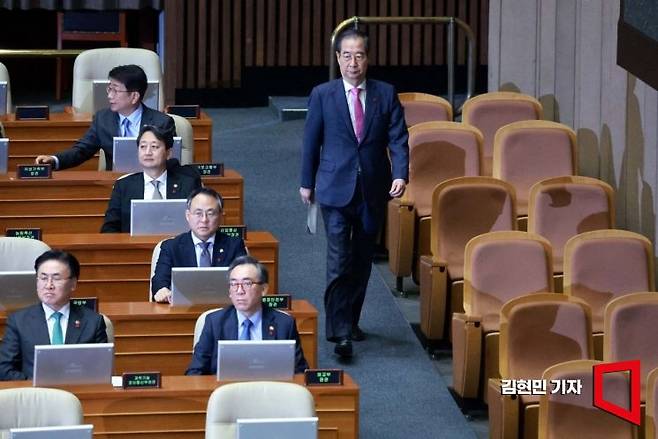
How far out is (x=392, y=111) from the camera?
7.36m

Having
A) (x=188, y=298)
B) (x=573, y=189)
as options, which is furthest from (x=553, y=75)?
(x=188, y=298)

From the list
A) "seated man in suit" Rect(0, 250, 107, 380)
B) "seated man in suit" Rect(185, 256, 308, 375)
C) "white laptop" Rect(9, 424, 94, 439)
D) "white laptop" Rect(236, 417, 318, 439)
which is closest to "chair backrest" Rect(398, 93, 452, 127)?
"seated man in suit" Rect(185, 256, 308, 375)

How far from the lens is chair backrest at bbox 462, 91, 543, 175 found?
916 centimetres

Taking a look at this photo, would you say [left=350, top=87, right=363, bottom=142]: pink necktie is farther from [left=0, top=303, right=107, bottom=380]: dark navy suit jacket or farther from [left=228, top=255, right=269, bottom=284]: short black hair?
[left=0, top=303, right=107, bottom=380]: dark navy suit jacket

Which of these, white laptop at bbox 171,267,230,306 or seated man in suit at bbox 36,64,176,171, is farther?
seated man in suit at bbox 36,64,176,171

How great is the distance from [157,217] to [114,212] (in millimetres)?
325

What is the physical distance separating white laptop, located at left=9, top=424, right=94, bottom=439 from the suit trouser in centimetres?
232

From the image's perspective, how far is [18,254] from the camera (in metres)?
6.75

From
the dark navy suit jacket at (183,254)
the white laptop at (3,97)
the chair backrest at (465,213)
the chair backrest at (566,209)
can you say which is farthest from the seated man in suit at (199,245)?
the white laptop at (3,97)

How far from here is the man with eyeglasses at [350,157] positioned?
7.29 metres

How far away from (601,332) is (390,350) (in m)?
0.99

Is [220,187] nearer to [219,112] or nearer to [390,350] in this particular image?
[390,350]

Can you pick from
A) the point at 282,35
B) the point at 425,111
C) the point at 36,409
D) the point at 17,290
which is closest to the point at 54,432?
the point at 36,409

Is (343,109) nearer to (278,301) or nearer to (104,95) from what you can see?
(278,301)
